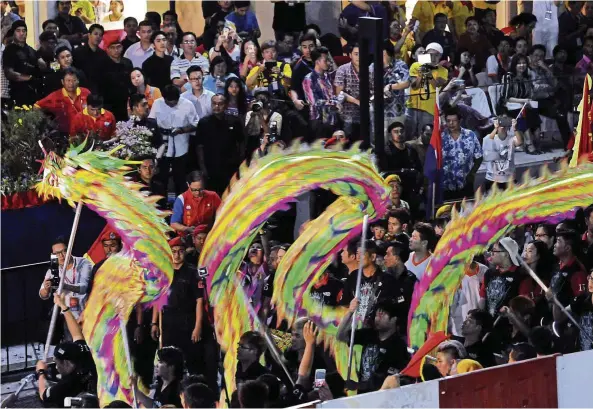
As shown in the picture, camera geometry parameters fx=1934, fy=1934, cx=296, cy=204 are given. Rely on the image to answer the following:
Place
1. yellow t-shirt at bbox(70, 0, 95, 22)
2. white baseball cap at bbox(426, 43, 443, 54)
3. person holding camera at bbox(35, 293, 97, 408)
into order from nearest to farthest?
1. person holding camera at bbox(35, 293, 97, 408)
2. white baseball cap at bbox(426, 43, 443, 54)
3. yellow t-shirt at bbox(70, 0, 95, 22)

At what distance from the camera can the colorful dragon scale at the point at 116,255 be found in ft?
47.5

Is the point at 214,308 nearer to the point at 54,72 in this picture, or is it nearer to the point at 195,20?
the point at 54,72

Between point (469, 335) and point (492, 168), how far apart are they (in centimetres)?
145

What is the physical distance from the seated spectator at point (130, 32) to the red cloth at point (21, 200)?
2961mm

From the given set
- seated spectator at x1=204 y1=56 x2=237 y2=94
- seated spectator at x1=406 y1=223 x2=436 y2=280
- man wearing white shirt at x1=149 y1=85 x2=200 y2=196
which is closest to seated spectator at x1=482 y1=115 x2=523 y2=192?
seated spectator at x1=406 y1=223 x2=436 y2=280

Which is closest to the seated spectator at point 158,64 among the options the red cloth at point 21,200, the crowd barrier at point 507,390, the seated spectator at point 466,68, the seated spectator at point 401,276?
the red cloth at point 21,200

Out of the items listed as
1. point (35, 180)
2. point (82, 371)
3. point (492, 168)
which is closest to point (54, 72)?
point (35, 180)

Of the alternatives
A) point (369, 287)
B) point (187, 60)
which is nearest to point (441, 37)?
point (187, 60)

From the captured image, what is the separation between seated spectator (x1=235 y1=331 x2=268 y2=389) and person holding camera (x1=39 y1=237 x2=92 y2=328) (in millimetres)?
1276

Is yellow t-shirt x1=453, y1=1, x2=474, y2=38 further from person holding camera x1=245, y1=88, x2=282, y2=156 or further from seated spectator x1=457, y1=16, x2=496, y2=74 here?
person holding camera x1=245, y1=88, x2=282, y2=156

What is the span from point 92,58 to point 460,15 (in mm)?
4811

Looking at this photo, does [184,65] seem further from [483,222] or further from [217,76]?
[483,222]

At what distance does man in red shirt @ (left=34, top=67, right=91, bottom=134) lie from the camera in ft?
48.2

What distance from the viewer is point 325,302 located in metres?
15.2
